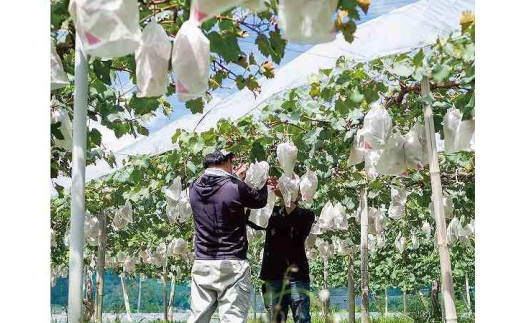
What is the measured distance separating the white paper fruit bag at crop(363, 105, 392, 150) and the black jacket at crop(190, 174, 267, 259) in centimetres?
54

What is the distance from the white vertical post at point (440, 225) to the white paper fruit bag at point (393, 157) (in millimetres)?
356

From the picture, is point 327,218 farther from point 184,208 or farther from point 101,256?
point 101,256

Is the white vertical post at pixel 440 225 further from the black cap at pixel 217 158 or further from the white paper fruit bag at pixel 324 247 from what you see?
the white paper fruit bag at pixel 324 247

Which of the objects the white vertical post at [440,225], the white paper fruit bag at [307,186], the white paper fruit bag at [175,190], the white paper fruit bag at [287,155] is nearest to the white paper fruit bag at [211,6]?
the white vertical post at [440,225]

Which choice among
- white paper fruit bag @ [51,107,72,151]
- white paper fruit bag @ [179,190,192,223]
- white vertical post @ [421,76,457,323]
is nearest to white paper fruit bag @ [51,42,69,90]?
white paper fruit bag @ [51,107,72,151]

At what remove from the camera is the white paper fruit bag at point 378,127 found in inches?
122

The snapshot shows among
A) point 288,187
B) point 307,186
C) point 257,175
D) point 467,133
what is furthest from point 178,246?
point 467,133

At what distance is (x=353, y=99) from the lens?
319 cm

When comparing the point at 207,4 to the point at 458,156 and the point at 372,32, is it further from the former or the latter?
the point at 458,156

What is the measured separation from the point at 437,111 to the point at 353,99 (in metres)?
0.50

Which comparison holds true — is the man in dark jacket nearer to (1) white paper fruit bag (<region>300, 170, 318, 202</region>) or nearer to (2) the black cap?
(2) the black cap

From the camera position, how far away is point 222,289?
3096mm

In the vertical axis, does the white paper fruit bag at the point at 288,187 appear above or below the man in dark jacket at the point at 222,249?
above
